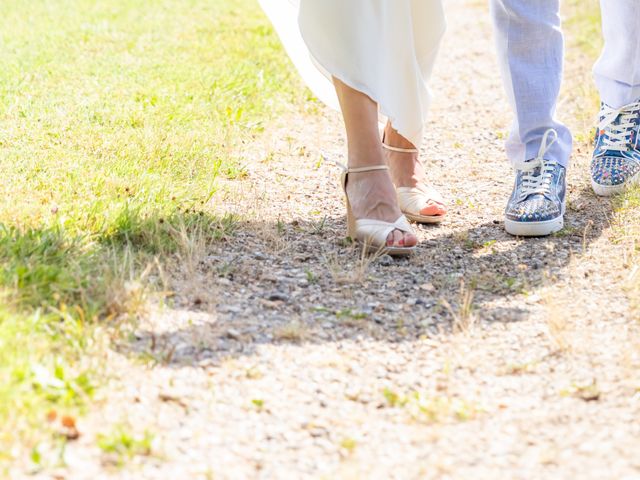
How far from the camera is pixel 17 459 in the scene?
1.71m

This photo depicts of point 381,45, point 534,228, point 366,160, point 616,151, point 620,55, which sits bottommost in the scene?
point 534,228

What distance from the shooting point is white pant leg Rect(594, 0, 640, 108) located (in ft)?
11.2

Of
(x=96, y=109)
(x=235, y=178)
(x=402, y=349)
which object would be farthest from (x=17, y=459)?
(x=96, y=109)

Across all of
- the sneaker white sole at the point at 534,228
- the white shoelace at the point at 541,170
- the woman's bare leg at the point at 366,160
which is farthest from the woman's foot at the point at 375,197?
the white shoelace at the point at 541,170

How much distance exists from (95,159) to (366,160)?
1024 millimetres

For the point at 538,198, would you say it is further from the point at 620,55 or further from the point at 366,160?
the point at 620,55

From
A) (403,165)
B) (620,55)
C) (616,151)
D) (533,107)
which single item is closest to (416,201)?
(403,165)

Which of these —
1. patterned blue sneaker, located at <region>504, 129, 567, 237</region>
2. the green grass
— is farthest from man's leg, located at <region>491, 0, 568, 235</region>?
the green grass

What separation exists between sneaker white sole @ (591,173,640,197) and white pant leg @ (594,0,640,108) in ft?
0.99

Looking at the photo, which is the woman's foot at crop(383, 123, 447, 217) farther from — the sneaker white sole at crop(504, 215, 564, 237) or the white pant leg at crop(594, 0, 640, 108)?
the white pant leg at crop(594, 0, 640, 108)

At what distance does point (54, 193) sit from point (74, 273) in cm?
64

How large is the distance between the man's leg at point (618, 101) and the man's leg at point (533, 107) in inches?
11.5

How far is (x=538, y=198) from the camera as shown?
3115mm

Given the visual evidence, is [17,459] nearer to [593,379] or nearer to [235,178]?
[593,379]
